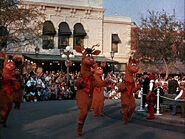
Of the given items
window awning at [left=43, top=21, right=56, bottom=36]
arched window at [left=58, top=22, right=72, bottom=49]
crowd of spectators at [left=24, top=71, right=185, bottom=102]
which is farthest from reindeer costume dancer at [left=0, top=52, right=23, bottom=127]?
arched window at [left=58, top=22, right=72, bottom=49]

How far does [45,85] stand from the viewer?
24.6 metres

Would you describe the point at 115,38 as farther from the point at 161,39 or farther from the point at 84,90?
the point at 84,90

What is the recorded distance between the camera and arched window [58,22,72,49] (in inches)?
1453

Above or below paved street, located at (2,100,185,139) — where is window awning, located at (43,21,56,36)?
above

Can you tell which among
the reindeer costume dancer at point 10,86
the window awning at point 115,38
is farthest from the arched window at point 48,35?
the reindeer costume dancer at point 10,86

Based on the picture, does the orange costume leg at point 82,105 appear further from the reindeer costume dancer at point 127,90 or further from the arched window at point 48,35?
the arched window at point 48,35

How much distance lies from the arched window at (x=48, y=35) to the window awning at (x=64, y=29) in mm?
847

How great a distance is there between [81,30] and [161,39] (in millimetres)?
8647

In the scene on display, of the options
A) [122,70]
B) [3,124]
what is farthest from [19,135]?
[122,70]

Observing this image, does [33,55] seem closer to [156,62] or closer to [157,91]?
[156,62]

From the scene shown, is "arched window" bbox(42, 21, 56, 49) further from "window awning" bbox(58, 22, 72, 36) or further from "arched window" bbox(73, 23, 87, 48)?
"arched window" bbox(73, 23, 87, 48)

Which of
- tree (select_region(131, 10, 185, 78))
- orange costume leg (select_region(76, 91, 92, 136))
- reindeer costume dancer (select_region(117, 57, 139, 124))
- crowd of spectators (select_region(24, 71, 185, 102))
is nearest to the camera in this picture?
orange costume leg (select_region(76, 91, 92, 136))

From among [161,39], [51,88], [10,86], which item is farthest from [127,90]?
[161,39]

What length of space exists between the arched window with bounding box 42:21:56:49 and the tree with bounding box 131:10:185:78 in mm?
9026
